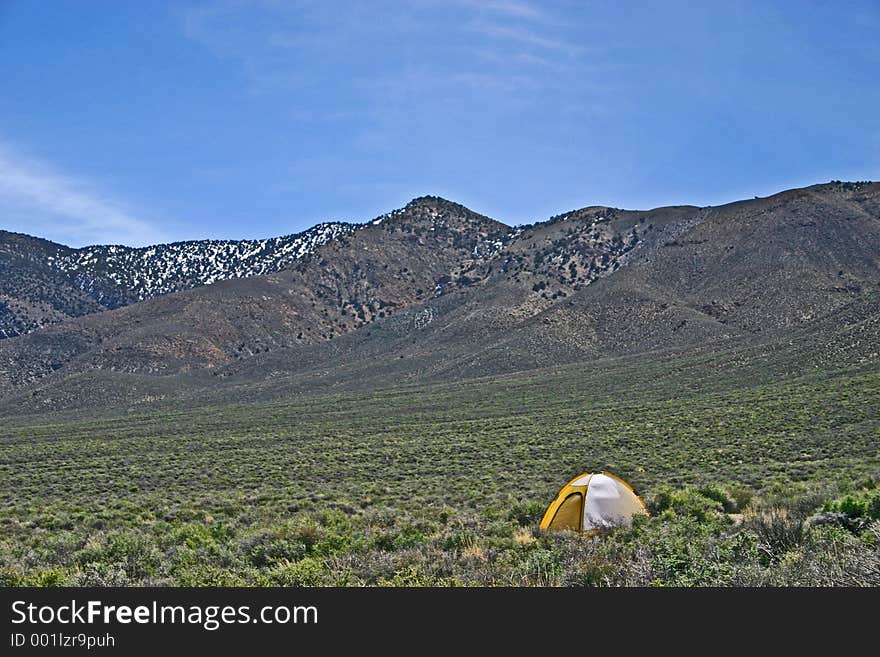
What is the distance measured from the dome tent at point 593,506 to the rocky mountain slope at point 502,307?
1811 inches

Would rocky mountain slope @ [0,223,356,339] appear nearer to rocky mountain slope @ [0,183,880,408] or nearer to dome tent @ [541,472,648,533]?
rocky mountain slope @ [0,183,880,408]

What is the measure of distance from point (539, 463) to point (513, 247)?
112m

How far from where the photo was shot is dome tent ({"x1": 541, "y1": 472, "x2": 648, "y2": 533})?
14367 millimetres

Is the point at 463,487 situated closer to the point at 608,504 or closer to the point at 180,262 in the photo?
the point at 608,504

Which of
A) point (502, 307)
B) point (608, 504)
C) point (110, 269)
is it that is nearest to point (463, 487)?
point (608, 504)

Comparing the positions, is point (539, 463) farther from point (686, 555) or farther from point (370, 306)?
point (370, 306)

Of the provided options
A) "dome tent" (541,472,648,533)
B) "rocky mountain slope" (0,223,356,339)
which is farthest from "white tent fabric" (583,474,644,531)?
"rocky mountain slope" (0,223,356,339)

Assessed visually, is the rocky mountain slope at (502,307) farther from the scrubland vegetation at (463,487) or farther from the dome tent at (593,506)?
the dome tent at (593,506)

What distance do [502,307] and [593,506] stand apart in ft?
309

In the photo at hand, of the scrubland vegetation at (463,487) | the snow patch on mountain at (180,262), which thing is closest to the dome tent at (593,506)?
the scrubland vegetation at (463,487)

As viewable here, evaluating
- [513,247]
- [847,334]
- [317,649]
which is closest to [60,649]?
[317,649]

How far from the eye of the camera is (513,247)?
141750mm

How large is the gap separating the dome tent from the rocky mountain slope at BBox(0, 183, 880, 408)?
4600 cm

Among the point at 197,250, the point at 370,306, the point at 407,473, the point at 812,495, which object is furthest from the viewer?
the point at 197,250
